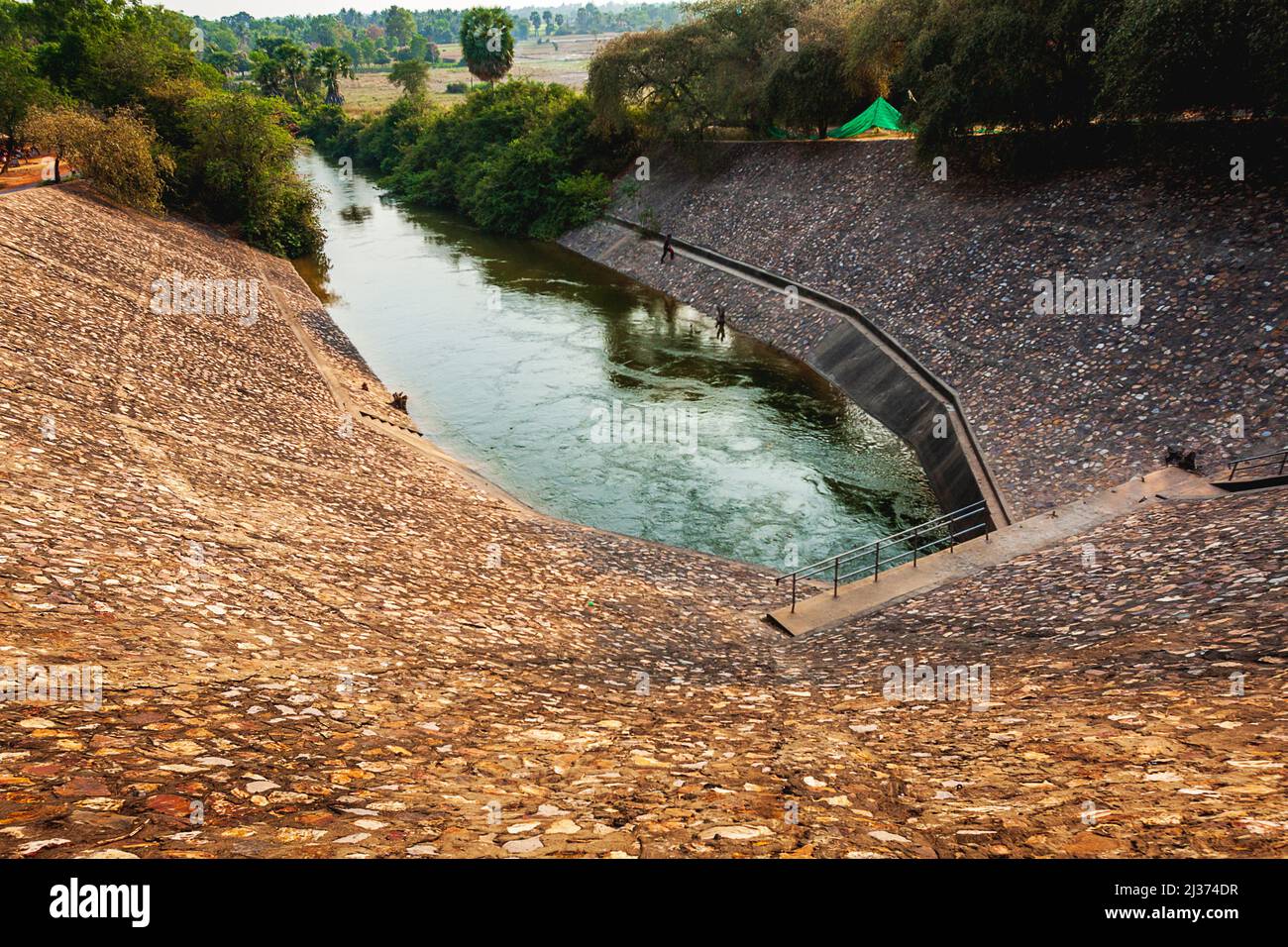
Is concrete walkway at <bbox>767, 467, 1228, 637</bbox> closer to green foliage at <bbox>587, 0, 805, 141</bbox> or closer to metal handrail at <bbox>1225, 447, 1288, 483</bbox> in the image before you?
metal handrail at <bbox>1225, 447, 1288, 483</bbox>

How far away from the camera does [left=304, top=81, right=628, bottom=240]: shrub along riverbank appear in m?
53.7

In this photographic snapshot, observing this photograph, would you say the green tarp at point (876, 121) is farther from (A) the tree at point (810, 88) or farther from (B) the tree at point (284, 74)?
(B) the tree at point (284, 74)

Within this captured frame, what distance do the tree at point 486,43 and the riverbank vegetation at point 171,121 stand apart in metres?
43.0

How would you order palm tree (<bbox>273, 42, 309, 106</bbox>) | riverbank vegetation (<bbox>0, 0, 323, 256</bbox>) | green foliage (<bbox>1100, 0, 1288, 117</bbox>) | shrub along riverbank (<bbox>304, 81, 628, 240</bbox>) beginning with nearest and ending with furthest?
1. green foliage (<bbox>1100, 0, 1288, 117</bbox>)
2. riverbank vegetation (<bbox>0, 0, 323, 256</bbox>)
3. shrub along riverbank (<bbox>304, 81, 628, 240</bbox>)
4. palm tree (<bbox>273, 42, 309, 106</bbox>)

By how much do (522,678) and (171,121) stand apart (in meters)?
45.3

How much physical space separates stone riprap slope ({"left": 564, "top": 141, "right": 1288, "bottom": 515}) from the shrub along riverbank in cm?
1764

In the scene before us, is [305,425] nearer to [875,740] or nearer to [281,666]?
[281,666]

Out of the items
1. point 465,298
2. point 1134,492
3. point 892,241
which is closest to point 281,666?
point 1134,492

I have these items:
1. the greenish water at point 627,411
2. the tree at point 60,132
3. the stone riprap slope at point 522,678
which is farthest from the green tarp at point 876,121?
the tree at point 60,132

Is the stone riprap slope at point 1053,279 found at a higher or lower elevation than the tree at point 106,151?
lower

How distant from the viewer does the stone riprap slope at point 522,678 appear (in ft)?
18.7

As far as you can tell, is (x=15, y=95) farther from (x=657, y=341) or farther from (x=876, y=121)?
(x=876, y=121)

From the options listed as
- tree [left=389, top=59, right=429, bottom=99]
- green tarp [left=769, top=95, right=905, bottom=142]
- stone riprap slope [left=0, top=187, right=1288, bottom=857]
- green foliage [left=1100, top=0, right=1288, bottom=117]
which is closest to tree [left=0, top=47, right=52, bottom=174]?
stone riprap slope [left=0, top=187, right=1288, bottom=857]
